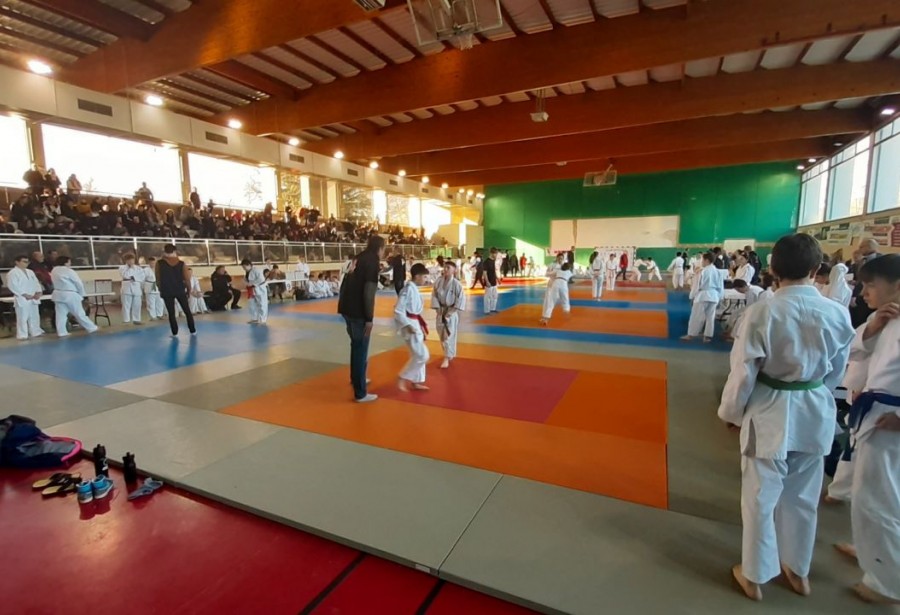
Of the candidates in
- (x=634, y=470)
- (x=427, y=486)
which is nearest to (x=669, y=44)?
(x=634, y=470)

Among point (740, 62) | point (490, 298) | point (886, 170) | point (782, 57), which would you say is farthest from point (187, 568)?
point (886, 170)

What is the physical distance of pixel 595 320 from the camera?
9820 millimetres

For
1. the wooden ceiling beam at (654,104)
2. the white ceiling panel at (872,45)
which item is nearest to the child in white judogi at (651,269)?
the wooden ceiling beam at (654,104)

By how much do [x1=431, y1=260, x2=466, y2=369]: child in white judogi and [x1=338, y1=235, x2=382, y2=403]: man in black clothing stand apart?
1.63 m

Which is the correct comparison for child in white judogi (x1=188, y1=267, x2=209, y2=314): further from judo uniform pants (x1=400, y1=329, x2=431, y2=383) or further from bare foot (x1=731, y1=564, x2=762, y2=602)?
bare foot (x1=731, y1=564, x2=762, y2=602)

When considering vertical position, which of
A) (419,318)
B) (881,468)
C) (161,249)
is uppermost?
(161,249)

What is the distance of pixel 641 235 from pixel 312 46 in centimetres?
2199

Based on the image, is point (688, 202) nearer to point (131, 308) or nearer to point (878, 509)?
point (131, 308)

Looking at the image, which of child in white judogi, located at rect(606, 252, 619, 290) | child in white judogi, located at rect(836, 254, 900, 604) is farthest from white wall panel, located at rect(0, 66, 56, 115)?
child in white judogi, located at rect(606, 252, 619, 290)

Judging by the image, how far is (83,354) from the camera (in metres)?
6.79

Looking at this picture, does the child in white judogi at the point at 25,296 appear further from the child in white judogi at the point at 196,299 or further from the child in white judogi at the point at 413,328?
the child in white judogi at the point at 413,328

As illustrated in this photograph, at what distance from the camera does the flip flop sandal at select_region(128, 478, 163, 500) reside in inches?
107

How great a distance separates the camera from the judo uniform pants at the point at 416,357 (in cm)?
481

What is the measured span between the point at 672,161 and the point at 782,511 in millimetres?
23558
